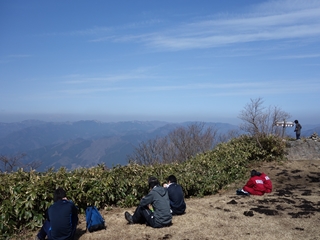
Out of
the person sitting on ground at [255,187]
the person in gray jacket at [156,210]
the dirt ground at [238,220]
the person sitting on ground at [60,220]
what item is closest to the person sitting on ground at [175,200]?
the dirt ground at [238,220]

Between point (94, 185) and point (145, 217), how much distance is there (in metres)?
1.93

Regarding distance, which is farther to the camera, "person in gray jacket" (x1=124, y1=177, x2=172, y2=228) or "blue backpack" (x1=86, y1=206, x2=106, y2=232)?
"person in gray jacket" (x1=124, y1=177, x2=172, y2=228)

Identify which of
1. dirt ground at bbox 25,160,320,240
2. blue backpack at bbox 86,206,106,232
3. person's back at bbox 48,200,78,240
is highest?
person's back at bbox 48,200,78,240

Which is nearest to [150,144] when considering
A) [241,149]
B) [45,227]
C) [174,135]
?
[174,135]

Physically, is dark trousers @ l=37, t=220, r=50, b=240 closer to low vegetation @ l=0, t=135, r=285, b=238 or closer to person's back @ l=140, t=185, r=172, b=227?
low vegetation @ l=0, t=135, r=285, b=238

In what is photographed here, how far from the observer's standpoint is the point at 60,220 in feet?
18.8

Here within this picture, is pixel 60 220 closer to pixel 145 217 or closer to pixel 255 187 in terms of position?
pixel 145 217

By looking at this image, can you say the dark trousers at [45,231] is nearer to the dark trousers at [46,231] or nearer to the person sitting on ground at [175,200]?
the dark trousers at [46,231]

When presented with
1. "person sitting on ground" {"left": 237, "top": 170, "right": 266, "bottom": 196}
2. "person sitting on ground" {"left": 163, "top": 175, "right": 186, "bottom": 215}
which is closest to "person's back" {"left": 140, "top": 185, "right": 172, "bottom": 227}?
"person sitting on ground" {"left": 163, "top": 175, "right": 186, "bottom": 215}

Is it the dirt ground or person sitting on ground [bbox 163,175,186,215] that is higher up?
person sitting on ground [bbox 163,175,186,215]

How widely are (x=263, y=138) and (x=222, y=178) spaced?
5135 mm

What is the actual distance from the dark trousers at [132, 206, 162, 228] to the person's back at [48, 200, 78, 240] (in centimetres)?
165

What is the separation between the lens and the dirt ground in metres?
6.42

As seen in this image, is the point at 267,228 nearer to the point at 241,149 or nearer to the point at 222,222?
the point at 222,222
